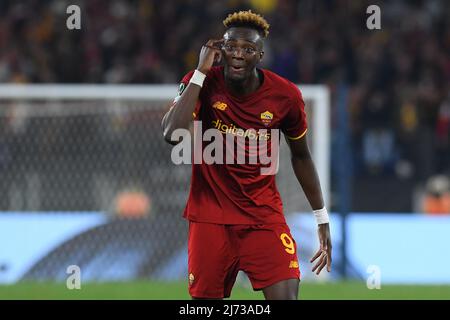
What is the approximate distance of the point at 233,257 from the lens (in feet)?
20.2

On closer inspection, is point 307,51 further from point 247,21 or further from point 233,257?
point 233,257

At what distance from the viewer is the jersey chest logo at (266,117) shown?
618 cm

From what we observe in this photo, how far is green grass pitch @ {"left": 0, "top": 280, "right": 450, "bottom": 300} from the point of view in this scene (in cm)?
1009


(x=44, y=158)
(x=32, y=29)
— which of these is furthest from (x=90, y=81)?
(x=44, y=158)

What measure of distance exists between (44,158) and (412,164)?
577 cm

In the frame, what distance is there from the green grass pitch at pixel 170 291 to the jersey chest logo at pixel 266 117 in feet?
13.2

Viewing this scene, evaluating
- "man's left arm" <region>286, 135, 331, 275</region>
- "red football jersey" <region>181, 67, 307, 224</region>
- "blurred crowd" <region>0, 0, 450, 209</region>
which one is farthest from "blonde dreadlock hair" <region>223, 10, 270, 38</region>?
"blurred crowd" <region>0, 0, 450, 209</region>

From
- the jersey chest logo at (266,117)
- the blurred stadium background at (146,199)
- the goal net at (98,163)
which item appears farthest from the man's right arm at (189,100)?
the goal net at (98,163)

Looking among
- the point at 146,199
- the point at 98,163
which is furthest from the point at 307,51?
the point at 98,163

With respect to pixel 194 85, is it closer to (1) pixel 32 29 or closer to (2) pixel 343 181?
(2) pixel 343 181

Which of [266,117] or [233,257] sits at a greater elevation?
[266,117]

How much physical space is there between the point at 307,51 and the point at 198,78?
12.6 meters

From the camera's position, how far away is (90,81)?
56.3 ft

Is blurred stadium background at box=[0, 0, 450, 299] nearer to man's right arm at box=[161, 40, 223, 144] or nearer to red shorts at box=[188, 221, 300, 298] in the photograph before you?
red shorts at box=[188, 221, 300, 298]
